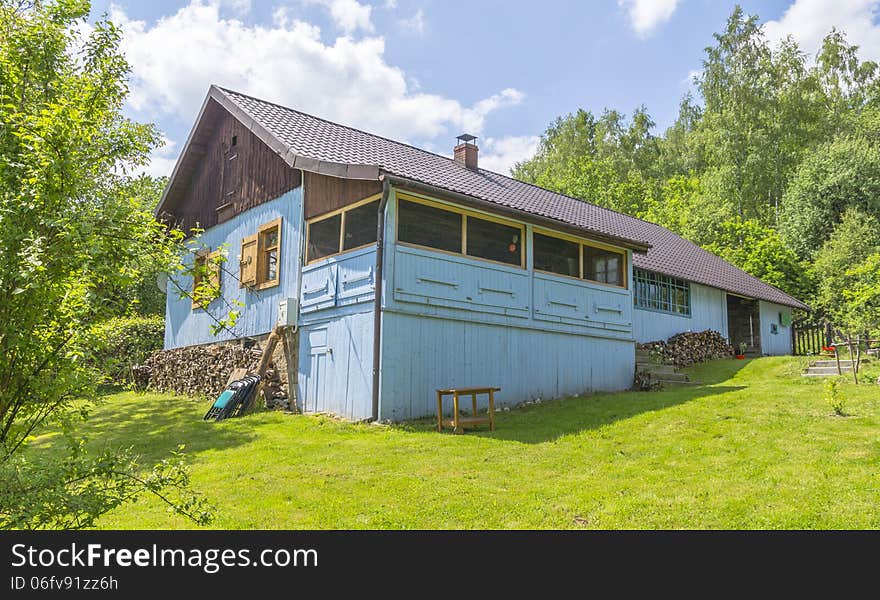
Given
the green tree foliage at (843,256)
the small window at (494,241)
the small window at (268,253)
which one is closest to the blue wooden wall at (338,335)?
the small window at (268,253)

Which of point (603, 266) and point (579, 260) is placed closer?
point (579, 260)

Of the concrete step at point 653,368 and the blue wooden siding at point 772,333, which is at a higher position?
the blue wooden siding at point 772,333

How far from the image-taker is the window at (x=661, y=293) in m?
17.6

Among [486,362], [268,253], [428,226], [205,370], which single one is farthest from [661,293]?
[205,370]

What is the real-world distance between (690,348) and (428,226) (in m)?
11.4

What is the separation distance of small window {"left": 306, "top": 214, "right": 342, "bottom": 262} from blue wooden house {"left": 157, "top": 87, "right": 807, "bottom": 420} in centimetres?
4

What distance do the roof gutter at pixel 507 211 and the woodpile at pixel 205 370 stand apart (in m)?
4.62

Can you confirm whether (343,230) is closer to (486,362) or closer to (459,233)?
(459,233)

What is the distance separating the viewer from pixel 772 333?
22.6 metres

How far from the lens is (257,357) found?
503 inches

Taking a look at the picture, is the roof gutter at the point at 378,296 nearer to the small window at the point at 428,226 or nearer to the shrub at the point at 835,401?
the small window at the point at 428,226

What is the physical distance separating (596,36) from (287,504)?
18.9 meters
